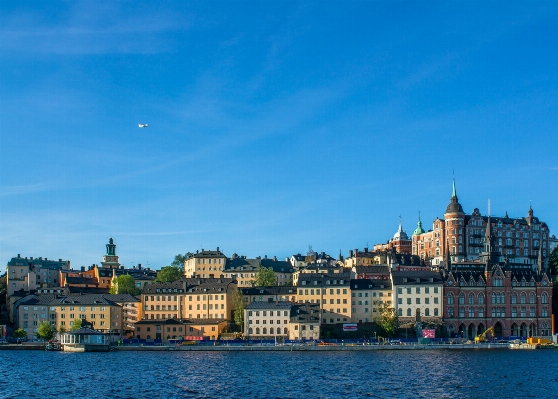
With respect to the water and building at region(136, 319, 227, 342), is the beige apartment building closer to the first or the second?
building at region(136, 319, 227, 342)

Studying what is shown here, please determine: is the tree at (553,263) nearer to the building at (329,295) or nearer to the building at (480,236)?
the building at (480,236)

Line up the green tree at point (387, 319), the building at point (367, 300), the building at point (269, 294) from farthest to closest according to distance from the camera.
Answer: the building at point (269, 294), the building at point (367, 300), the green tree at point (387, 319)

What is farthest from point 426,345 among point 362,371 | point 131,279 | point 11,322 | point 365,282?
point 11,322

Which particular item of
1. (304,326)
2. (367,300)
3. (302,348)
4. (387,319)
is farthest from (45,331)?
(387,319)

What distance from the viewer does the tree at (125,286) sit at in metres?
173

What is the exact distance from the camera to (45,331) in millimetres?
146000

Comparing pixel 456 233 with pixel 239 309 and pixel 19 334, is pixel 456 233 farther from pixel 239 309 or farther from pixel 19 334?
pixel 19 334

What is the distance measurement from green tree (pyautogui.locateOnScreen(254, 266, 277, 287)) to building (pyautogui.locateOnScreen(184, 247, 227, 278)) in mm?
14577

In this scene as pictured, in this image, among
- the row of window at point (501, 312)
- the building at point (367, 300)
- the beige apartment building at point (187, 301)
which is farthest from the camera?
the beige apartment building at point (187, 301)

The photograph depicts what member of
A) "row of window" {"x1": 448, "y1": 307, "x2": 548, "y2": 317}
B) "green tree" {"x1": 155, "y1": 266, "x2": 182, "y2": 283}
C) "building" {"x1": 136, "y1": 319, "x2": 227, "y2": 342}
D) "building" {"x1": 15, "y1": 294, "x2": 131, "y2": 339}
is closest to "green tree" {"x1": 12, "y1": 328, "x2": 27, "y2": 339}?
"building" {"x1": 15, "y1": 294, "x2": 131, "y2": 339}

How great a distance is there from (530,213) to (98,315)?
357 ft

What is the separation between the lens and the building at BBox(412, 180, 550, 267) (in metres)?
188

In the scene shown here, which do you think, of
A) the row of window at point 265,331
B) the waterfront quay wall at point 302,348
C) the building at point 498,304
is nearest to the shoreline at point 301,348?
the waterfront quay wall at point 302,348

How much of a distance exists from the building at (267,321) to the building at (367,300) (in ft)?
45.3
